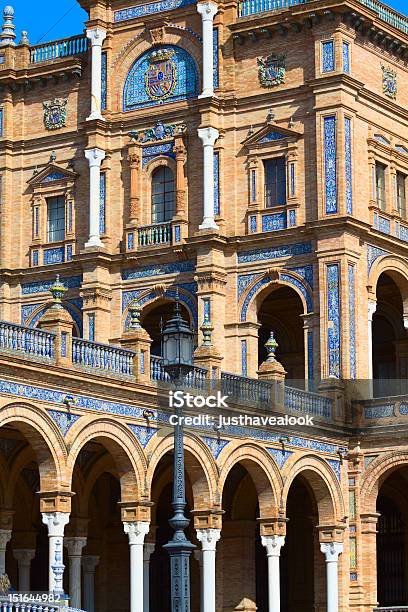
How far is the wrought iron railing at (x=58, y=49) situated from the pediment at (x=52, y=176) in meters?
3.36

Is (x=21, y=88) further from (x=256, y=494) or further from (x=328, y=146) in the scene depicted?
(x=256, y=494)

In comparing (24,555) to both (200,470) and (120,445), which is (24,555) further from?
(120,445)

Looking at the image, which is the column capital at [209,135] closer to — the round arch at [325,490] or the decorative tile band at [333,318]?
the decorative tile band at [333,318]

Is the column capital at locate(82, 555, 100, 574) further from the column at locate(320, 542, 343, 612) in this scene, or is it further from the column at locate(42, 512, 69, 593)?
the column at locate(42, 512, 69, 593)

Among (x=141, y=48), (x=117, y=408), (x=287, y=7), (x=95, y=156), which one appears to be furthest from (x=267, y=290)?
(x=117, y=408)

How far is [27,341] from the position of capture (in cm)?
3136

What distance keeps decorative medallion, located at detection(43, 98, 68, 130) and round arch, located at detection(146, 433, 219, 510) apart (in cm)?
1438

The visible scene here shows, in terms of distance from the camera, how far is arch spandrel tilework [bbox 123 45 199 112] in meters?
44.8

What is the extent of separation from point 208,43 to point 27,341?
15.5 meters

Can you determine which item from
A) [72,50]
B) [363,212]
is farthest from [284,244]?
[72,50]

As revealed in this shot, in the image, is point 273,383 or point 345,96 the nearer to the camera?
point 273,383

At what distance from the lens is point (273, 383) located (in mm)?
38562

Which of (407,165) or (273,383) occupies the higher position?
(407,165)

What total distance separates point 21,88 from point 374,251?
40.4 feet
